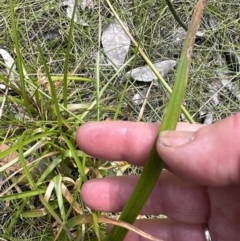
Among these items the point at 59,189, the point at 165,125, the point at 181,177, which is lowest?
the point at 59,189

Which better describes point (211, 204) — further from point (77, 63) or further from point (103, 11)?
point (103, 11)

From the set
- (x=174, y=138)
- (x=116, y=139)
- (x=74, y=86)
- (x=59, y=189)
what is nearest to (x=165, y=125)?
(x=174, y=138)

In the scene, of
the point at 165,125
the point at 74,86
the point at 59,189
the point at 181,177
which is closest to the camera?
the point at 165,125

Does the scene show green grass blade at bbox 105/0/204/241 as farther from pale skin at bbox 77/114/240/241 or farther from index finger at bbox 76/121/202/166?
index finger at bbox 76/121/202/166

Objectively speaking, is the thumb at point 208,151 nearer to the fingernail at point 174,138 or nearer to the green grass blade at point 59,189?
the fingernail at point 174,138

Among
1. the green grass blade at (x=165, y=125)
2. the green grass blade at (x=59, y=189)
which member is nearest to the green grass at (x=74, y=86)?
the green grass blade at (x=59, y=189)

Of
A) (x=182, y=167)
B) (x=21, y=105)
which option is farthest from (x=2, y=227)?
(x=182, y=167)

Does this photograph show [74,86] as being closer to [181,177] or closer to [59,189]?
[59,189]

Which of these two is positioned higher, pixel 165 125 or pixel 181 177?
pixel 165 125
